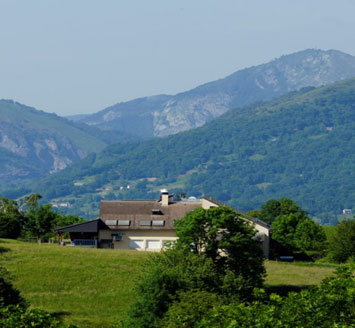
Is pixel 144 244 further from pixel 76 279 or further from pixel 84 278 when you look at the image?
pixel 76 279

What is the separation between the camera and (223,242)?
64688 millimetres

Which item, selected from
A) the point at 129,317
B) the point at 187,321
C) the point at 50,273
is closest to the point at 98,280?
the point at 50,273

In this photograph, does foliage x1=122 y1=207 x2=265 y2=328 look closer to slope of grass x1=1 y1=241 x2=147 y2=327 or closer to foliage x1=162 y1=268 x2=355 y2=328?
slope of grass x1=1 y1=241 x2=147 y2=327

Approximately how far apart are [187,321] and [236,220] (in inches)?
1015

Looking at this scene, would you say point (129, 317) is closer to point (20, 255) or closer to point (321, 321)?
point (321, 321)

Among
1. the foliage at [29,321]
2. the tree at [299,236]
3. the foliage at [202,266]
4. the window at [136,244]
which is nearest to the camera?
the foliage at [29,321]

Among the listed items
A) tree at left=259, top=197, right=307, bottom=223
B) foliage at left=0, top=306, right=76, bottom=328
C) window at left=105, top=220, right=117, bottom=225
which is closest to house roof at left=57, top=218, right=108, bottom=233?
window at left=105, top=220, right=117, bottom=225

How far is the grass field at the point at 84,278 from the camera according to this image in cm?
6144

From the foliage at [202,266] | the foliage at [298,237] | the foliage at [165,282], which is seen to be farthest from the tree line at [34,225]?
the foliage at [165,282]

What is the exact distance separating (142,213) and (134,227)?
3008 mm

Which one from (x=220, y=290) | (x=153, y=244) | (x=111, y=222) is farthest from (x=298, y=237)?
(x=220, y=290)

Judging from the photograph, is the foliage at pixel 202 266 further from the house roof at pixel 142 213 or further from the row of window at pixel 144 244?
the house roof at pixel 142 213

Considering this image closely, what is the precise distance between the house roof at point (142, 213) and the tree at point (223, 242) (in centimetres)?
2765

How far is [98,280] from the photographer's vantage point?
70.3m
